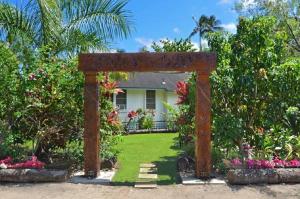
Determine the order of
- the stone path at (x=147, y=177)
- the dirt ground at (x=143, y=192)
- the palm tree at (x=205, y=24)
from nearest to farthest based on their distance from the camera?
1. the dirt ground at (x=143, y=192)
2. the stone path at (x=147, y=177)
3. the palm tree at (x=205, y=24)

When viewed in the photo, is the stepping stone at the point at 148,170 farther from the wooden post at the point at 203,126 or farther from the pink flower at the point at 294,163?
the pink flower at the point at 294,163

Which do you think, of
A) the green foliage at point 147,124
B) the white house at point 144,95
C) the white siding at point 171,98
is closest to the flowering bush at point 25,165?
the green foliage at point 147,124

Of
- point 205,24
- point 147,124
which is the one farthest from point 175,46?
point 205,24

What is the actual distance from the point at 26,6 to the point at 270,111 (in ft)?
24.6

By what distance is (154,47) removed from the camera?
25203 mm

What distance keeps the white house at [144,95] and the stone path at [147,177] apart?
15.6 metres

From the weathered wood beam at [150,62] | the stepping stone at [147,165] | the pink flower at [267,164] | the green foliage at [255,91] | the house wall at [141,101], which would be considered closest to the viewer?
the pink flower at [267,164]

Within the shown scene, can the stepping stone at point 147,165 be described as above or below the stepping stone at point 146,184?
above

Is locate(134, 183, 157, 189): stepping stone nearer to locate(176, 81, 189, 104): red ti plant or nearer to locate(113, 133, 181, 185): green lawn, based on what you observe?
locate(113, 133, 181, 185): green lawn

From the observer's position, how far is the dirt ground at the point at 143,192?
7852 millimetres

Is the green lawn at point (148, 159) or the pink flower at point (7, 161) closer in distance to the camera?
the pink flower at point (7, 161)

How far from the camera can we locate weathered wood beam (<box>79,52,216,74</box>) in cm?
916

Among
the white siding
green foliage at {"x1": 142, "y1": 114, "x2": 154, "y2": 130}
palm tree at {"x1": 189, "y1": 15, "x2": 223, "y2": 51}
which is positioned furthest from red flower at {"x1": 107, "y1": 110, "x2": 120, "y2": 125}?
palm tree at {"x1": 189, "y1": 15, "x2": 223, "y2": 51}

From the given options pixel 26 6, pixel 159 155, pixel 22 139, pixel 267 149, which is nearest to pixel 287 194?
pixel 267 149
